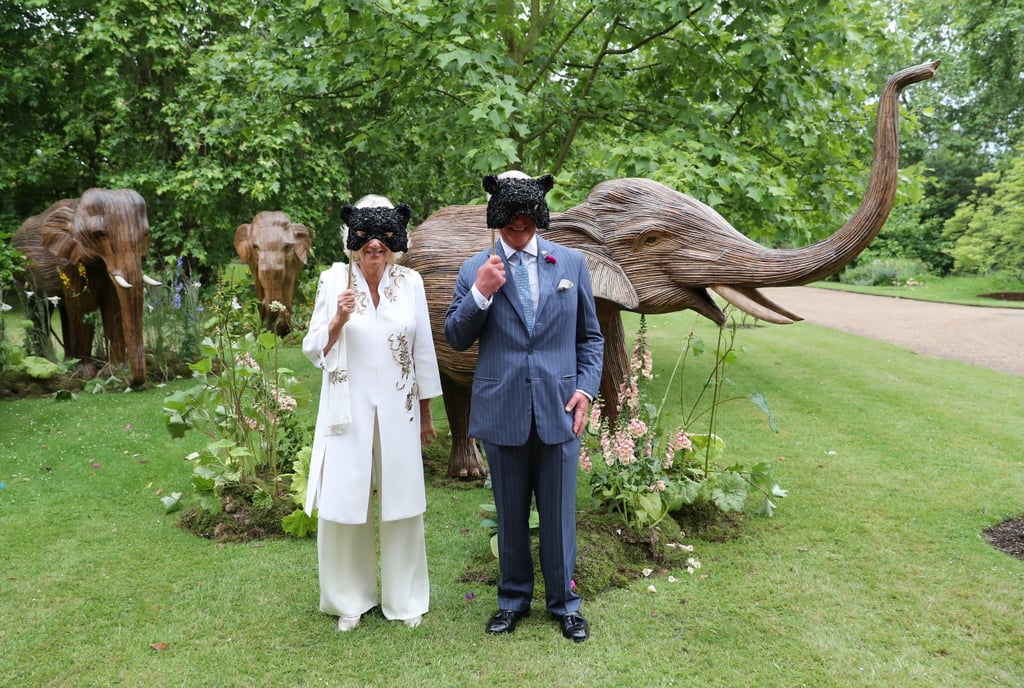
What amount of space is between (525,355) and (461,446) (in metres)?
2.51

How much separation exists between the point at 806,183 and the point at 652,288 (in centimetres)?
381

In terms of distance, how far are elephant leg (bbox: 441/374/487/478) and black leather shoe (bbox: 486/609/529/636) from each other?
6.64 ft

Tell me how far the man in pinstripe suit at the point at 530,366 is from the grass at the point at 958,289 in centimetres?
1855

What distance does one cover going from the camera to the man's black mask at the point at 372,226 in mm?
2973

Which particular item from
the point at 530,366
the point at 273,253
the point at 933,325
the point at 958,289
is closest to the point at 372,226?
the point at 530,366

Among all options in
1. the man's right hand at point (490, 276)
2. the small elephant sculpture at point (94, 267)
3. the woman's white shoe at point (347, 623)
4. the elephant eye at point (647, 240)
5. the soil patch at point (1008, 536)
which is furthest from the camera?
the small elephant sculpture at point (94, 267)

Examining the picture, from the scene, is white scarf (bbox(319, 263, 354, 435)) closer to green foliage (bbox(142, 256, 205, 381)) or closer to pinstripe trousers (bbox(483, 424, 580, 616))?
pinstripe trousers (bbox(483, 424, 580, 616))

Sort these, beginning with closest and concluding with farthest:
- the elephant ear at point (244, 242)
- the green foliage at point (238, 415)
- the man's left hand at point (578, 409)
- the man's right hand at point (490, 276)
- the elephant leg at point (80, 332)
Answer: the man's right hand at point (490, 276) < the man's left hand at point (578, 409) < the green foliage at point (238, 415) < the elephant leg at point (80, 332) < the elephant ear at point (244, 242)

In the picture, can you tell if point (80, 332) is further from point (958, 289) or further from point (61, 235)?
point (958, 289)

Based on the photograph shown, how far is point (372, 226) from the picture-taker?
2.97 meters

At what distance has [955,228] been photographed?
81.0 feet

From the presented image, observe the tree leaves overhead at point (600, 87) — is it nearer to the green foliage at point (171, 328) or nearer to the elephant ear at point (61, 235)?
the elephant ear at point (61, 235)

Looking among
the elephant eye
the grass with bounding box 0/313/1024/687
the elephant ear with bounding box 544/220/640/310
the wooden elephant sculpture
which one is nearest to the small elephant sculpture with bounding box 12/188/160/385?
the grass with bounding box 0/313/1024/687

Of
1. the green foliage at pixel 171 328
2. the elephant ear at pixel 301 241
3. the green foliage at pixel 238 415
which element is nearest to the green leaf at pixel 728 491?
the green foliage at pixel 238 415
